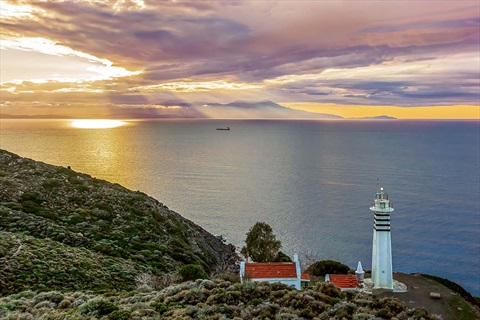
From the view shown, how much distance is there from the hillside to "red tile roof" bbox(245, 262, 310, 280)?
7337 mm

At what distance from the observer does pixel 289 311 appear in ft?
52.1

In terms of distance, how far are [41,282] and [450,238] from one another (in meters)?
61.4

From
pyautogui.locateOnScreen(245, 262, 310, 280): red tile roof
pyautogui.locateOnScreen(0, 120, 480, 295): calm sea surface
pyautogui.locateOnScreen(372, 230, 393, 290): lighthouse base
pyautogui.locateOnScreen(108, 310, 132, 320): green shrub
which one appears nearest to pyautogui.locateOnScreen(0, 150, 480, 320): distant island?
pyautogui.locateOnScreen(108, 310, 132, 320): green shrub

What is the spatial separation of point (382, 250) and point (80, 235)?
85.6ft

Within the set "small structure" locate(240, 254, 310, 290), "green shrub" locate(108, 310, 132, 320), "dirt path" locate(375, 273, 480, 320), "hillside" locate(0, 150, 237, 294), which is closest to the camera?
"green shrub" locate(108, 310, 132, 320)

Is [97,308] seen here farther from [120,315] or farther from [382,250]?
[382,250]

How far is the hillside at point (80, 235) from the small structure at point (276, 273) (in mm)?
7251

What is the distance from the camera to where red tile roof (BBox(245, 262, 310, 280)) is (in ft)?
94.8

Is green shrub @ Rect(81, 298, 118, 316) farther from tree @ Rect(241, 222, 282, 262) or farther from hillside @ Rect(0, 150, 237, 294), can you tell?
tree @ Rect(241, 222, 282, 262)

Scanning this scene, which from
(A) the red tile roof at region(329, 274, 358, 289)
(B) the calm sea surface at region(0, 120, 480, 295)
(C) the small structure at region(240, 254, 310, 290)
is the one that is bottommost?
(B) the calm sea surface at region(0, 120, 480, 295)

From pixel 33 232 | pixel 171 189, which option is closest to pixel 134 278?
pixel 33 232

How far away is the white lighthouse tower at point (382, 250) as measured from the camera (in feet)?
101

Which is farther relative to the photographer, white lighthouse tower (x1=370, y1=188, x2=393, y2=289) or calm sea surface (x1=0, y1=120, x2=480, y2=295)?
calm sea surface (x1=0, y1=120, x2=480, y2=295)

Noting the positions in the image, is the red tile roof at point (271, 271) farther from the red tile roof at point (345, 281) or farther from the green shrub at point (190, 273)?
the green shrub at point (190, 273)
